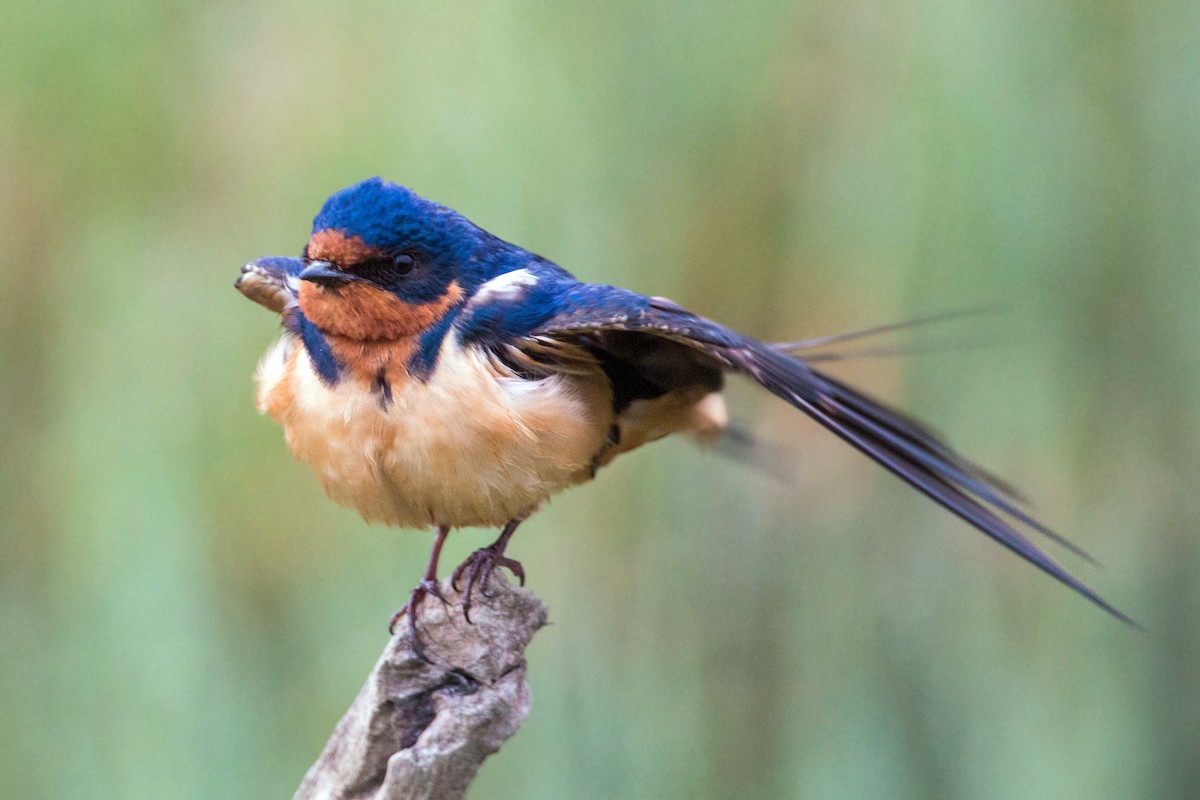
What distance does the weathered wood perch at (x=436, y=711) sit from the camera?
1.11 metres

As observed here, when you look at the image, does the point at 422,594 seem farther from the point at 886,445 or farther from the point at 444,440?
the point at 886,445

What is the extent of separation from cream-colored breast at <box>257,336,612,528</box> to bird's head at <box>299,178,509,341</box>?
45 millimetres

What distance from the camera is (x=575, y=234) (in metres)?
1.67

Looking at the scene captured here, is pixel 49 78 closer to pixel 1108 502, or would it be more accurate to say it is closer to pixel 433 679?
pixel 433 679

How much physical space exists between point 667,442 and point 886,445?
2.01ft

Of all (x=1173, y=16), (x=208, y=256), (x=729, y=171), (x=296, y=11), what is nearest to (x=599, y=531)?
(x=729, y=171)

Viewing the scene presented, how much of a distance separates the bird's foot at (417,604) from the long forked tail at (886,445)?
0.37 meters

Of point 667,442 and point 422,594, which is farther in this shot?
point 667,442

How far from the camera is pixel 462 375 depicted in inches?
45.5

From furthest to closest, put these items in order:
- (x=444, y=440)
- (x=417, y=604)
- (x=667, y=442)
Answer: (x=667, y=442) < (x=417, y=604) < (x=444, y=440)

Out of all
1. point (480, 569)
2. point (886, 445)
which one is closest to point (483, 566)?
point (480, 569)

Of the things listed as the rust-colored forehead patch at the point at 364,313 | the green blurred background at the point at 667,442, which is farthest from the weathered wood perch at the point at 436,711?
the green blurred background at the point at 667,442

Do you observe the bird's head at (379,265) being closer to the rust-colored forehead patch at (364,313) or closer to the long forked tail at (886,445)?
the rust-colored forehead patch at (364,313)

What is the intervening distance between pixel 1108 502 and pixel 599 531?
626 mm
